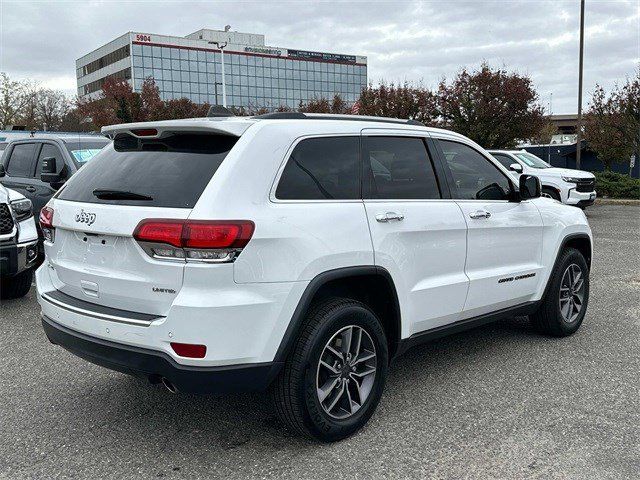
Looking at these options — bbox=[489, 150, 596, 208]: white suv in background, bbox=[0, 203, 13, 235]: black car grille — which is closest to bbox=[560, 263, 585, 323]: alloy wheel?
bbox=[0, 203, 13, 235]: black car grille

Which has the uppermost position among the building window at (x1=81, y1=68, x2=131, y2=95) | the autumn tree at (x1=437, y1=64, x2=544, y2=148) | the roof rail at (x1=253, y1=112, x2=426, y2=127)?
the building window at (x1=81, y1=68, x2=131, y2=95)

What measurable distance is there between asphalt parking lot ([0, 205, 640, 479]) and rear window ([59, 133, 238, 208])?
1371mm

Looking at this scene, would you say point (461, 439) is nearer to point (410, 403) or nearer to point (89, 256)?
point (410, 403)

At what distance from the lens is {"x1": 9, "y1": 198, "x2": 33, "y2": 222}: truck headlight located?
6.89 meters

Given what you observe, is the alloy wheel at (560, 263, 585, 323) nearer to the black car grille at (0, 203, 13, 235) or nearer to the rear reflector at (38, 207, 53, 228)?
the rear reflector at (38, 207, 53, 228)

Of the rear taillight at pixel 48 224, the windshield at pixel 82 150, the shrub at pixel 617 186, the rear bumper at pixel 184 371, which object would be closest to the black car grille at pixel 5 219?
the windshield at pixel 82 150

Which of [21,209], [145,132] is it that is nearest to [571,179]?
[21,209]

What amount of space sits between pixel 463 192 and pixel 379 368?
1453 mm

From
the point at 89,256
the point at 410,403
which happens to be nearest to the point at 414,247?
the point at 410,403

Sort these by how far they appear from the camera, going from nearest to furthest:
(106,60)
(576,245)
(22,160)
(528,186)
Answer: (528,186) → (576,245) → (22,160) → (106,60)

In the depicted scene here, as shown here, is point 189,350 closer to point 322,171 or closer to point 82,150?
point 322,171

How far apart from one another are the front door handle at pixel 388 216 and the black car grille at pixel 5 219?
185 inches

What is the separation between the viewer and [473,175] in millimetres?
4641

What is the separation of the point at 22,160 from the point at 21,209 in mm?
3116
